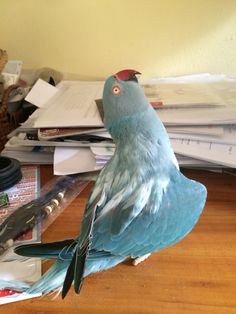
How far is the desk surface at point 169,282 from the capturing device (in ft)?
1.12

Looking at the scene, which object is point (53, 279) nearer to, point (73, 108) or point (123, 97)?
point (123, 97)

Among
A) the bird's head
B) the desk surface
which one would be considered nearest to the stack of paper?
the desk surface

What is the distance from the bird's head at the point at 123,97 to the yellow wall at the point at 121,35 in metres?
0.57

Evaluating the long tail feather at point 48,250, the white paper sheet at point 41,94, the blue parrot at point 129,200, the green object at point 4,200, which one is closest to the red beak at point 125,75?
the blue parrot at point 129,200

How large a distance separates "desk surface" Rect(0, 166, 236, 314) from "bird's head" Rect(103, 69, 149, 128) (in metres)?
0.20

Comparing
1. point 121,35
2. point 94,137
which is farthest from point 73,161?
point 121,35

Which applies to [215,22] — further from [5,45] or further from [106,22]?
[5,45]

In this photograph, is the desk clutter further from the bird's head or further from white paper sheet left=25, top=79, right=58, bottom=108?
the bird's head

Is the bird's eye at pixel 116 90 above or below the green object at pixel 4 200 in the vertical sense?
above

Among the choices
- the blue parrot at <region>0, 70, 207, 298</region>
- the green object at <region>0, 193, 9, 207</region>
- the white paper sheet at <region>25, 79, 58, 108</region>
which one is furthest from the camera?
the white paper sheet at <region>25, 79, 58, 108</region>

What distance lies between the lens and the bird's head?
1.01 feet

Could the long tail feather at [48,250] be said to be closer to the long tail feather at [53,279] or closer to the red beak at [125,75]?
the long tail feather at [53,279]

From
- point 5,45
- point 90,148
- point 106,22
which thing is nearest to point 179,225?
point 90,148

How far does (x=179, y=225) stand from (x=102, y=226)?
81mm
